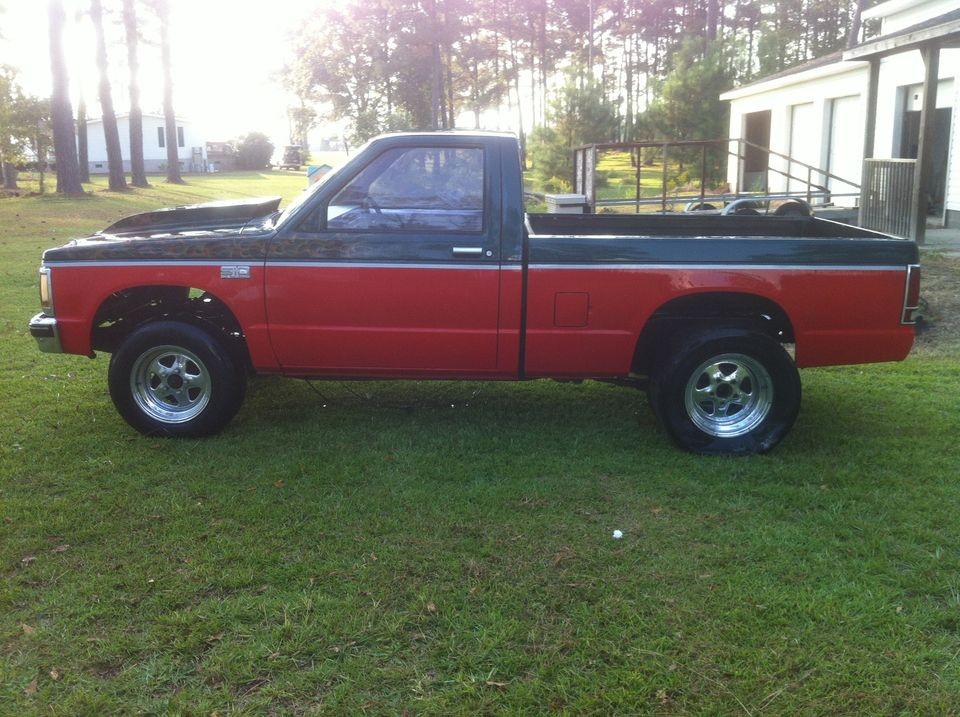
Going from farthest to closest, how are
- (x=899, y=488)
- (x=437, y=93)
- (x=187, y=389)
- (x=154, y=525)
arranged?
(x=437, y=93)
(x=187, y=389)
(x=899, y=488)
(x=154, y=525)

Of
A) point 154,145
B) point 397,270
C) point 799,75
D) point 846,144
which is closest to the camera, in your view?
point 397,270

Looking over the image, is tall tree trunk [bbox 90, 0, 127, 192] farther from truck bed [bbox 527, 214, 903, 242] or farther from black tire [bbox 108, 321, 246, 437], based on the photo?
black tire [bbox 108, 321, 246, 437]

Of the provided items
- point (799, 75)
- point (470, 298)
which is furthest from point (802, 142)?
point (470, 298)

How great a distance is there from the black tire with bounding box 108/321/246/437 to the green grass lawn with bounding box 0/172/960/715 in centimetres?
16

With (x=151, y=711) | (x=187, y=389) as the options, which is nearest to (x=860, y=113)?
(x=187, y=389)

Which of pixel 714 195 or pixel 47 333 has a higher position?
pixel 714 195

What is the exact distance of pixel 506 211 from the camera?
17.7 feet

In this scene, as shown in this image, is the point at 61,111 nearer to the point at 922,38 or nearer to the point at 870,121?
the point at 870,121

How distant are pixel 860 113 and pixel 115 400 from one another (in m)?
17.9

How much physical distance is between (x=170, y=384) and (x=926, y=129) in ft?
36.1

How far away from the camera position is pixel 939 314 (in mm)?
9000

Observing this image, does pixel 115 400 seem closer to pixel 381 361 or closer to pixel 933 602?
pixel 381 361

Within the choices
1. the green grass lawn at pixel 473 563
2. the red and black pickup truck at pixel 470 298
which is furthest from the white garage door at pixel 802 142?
the red and black pickup truck at pixel 470 298

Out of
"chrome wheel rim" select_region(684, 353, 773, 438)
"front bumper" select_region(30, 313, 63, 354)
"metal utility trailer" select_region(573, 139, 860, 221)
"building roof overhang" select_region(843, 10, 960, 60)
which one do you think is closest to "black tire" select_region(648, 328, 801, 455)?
"chrome wheel rim" select_region(684, 353, 773, 438)
